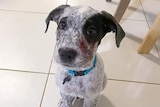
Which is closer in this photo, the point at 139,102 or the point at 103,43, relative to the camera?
the point at 139,102

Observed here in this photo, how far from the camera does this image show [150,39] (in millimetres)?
1484

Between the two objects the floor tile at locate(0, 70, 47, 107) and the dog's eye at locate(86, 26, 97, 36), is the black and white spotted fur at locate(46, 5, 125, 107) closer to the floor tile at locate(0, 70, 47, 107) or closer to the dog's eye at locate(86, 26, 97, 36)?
the dog's eye at locate(86, 26, 97, 36)

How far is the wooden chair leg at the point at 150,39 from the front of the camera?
1.43 meters

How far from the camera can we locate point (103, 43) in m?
1.59

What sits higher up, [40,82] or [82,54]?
[82,54]

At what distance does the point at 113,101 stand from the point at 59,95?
0.27 meters

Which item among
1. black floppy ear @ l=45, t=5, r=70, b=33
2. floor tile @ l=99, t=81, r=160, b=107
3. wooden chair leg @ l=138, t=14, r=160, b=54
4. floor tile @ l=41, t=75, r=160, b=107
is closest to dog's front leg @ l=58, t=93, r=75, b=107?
floor tile @ l=41, t=75, r=160, b=107

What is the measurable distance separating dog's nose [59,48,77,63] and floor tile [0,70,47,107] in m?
0.48

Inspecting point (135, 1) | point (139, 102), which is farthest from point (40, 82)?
point (135, 1)

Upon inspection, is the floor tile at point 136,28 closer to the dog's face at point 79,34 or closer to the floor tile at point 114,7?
the floor tile at point 114,7

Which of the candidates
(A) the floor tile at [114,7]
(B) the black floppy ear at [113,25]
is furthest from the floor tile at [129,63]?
(B) the black floppy ear at [113,25]

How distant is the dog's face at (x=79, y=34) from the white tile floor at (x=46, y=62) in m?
0.46

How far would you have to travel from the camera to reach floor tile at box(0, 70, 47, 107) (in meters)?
1.23

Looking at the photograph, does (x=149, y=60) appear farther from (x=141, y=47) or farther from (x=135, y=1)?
(x=135, y=1)
